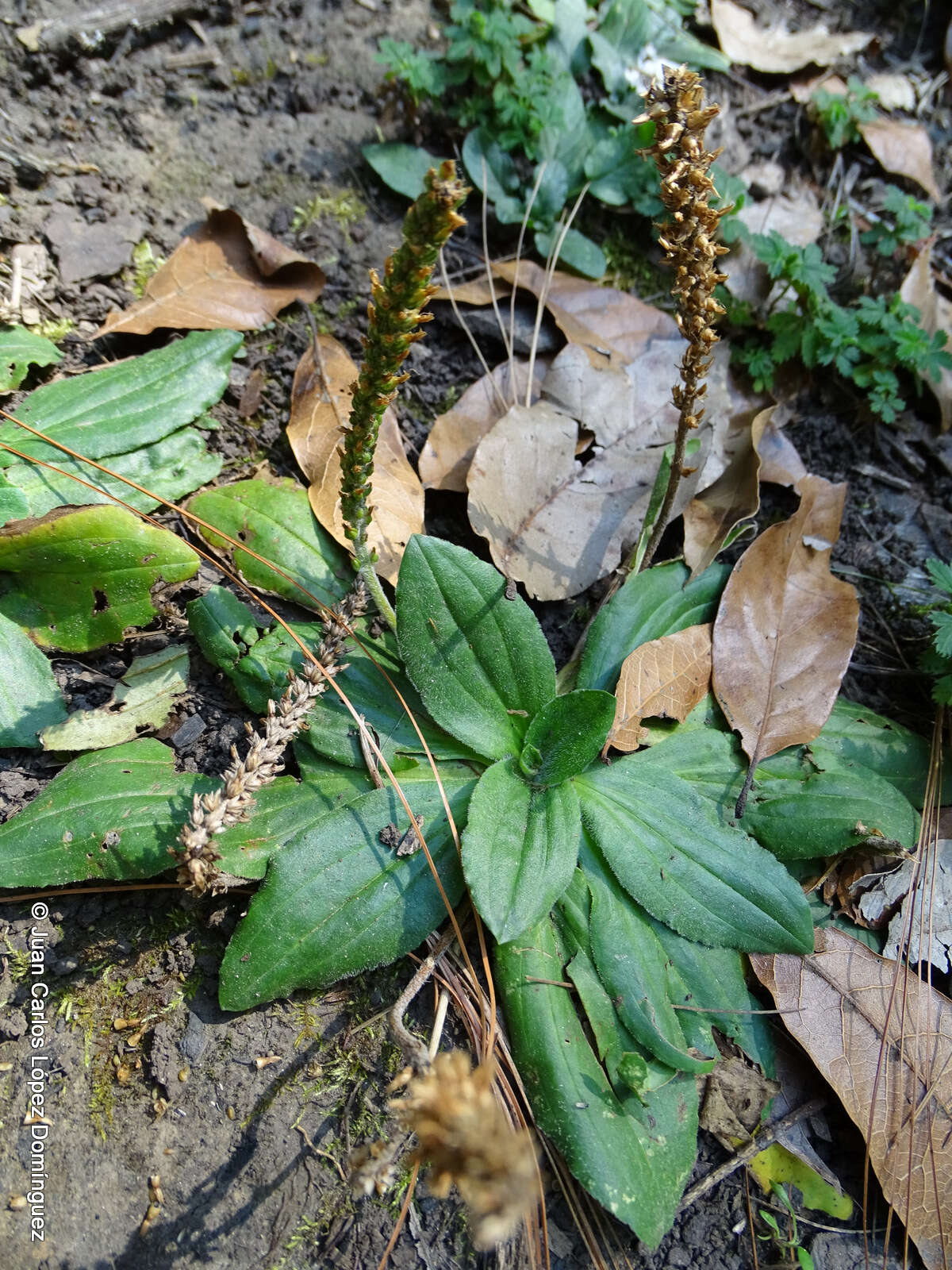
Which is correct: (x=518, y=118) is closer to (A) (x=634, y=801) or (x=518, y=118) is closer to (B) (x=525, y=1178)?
(A) (x=634, y=801)

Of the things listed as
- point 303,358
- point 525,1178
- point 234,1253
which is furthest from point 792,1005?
point 303,358

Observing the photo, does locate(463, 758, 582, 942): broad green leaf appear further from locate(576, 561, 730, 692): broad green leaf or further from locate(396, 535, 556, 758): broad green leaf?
locate(576, 561, 730, 692): broad green leaf

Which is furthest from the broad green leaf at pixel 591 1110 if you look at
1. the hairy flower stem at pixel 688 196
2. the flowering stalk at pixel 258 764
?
the hairy flower stem at pixel 688 196

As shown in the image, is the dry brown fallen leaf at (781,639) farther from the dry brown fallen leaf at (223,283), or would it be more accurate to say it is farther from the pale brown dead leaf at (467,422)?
the dry brown fallen leaf at (223,283)

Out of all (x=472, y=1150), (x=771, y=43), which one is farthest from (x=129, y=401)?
(x=771, y=43)

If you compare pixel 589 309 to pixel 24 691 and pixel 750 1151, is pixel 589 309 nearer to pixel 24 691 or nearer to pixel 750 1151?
pixel 24 691

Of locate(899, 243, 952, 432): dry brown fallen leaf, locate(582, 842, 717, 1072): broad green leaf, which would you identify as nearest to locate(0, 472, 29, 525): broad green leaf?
locate(582, 842, 717, 1072): broad green leaf
